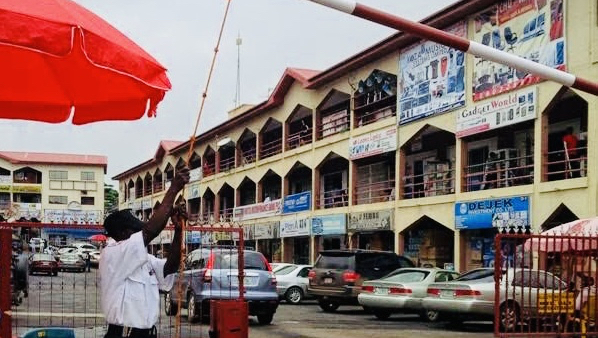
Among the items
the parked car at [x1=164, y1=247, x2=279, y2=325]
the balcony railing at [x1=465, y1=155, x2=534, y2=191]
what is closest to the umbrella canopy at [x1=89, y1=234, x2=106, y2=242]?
the parked car at [x1=164, y1=247, x2=279, y2=325]

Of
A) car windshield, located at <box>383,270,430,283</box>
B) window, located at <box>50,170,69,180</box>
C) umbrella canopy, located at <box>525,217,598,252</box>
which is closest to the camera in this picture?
umbrella canopy, located at <box>525,217,598,252</box>

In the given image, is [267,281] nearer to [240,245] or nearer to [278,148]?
[240,245]

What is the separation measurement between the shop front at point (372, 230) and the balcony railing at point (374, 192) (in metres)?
0.98

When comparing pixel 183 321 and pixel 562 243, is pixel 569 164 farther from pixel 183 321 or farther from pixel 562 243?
pixel 562 243

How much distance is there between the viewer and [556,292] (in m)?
11.8

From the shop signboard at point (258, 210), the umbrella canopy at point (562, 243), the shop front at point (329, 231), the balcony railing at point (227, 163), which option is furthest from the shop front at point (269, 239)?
the umbrella canopy at point (562, 243)

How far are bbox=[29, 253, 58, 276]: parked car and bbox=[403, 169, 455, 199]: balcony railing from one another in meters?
17.4

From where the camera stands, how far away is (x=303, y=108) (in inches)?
1524

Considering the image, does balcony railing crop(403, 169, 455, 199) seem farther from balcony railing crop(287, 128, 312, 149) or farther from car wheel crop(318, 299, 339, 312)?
balcony railing crop(287, 128, 312, 149)

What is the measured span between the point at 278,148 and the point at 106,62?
38.6 meters

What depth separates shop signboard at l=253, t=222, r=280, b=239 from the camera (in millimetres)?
40531

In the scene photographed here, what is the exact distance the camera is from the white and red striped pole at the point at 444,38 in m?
6.81

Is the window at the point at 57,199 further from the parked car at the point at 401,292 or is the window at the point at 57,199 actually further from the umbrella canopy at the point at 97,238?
the umbrella canopy at the point at 97,238

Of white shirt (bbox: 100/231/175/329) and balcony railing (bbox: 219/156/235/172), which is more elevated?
balcony railing (bbox: 219/156/235/172)
